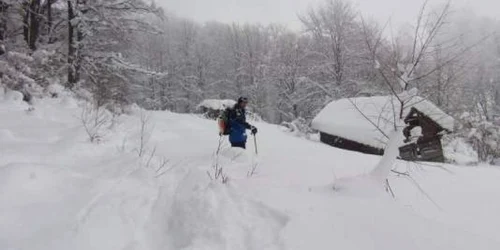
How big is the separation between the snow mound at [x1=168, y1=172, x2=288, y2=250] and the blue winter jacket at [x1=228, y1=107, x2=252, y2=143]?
285 centimetres

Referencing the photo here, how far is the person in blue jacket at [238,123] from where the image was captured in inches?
274

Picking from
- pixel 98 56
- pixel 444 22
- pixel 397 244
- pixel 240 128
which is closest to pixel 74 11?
pixel 98 56

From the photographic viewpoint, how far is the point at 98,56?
1270cm

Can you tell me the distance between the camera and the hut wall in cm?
1648

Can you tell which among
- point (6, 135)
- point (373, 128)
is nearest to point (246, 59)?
point (373, 128)

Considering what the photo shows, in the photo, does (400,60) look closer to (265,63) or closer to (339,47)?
(339,47)

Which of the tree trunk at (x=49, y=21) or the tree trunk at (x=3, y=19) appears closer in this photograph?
the tree trunk at (x=3, y=19)

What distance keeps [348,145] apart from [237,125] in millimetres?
12441

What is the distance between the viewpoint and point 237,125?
702 cm

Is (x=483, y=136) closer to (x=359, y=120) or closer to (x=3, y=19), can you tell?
(x=359, y=120)

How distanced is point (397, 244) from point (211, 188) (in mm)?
2125

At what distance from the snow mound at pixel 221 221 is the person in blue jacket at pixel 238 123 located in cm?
285

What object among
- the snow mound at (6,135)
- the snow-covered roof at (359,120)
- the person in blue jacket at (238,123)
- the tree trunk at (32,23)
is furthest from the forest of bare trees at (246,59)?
the snow mound at (6,135)

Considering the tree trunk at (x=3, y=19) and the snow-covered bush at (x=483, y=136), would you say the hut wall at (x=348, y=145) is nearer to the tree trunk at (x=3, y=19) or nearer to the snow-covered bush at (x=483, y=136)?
the snow-covered bush at (x=483, y=136)
